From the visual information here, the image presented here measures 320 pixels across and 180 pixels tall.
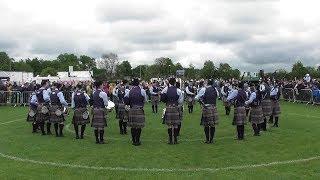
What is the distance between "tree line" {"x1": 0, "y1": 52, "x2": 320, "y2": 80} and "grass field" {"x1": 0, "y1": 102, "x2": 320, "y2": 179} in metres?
8.68

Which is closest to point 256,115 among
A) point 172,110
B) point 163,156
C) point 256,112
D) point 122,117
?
point 256,112

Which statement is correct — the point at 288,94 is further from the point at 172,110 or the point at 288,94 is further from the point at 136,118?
the point at 136,118

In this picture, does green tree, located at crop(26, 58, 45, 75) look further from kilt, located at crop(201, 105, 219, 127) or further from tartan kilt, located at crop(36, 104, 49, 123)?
kilt, located at crop(201, 105, 219, 127)

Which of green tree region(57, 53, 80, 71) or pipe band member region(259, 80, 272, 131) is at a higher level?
green tree region(57, 53, 80, 71)

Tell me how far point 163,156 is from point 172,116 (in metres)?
2.30

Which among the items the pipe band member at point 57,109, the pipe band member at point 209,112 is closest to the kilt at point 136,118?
the pipe band member at point 209,112

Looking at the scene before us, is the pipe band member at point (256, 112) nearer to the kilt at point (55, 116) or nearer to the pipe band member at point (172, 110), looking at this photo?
the pipe band member at point (172, 110)

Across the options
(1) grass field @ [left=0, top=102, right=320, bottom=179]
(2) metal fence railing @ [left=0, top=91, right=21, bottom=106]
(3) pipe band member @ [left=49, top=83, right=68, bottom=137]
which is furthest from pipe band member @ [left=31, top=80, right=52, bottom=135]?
(2) metal fence railing @ [left=0, top=91, right=21, bottom=106]

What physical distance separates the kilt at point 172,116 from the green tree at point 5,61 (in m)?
119

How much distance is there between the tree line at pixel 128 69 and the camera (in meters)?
73.6

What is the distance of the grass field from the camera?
32.1 ft

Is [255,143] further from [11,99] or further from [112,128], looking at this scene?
[11,99]

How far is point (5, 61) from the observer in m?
132

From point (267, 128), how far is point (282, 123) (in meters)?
2.07
